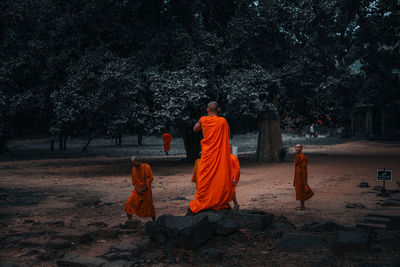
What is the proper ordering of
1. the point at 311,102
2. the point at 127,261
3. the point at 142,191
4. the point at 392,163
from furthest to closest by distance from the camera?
the point at 311,102, the point at 392,163, the point at 142,191, the point at 127,261

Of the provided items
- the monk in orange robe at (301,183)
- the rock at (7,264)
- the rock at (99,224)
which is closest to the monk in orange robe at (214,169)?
the rock at (99,224)

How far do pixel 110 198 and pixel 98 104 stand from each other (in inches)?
223

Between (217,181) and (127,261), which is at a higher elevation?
(217,181)

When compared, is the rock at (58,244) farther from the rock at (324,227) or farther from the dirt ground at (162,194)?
the rock at (324,227)

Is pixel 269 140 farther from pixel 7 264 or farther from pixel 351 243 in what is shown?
pixel 7 264

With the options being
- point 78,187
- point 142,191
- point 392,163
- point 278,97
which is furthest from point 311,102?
point 142,191

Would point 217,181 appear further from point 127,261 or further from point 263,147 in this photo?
point 263,147

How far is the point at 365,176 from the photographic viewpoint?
1390 cm

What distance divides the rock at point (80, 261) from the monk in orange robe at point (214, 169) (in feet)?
6.69

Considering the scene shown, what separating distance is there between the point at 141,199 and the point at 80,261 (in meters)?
2.96

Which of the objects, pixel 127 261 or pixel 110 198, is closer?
pixel 127 261

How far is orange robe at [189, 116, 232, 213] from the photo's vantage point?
6688mm

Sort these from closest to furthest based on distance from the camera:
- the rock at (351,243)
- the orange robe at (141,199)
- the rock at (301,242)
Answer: the rock at (351,243) → the rock at (301,242) → the orange robe at (141,199)

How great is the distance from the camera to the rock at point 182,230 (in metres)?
5.49
